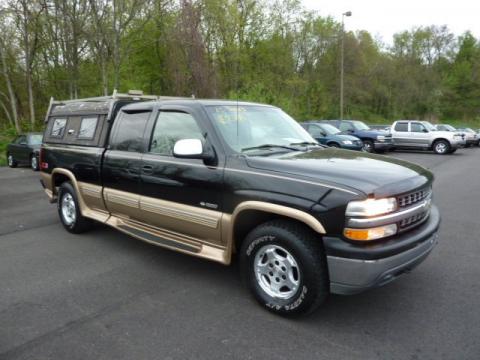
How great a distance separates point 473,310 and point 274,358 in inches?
75.9

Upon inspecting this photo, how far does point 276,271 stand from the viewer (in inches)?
132

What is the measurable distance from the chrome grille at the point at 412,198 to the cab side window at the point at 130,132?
2.86 m

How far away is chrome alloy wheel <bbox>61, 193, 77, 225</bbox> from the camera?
5.80m

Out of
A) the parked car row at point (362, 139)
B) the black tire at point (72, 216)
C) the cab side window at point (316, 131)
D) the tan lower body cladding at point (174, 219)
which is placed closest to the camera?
the tan lower body cladding at point (174, 219)

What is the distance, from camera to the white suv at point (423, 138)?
1992 cm

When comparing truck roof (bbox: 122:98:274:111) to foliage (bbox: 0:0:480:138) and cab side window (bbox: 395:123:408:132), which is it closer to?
foliage (bbox: 0:0:480:138)

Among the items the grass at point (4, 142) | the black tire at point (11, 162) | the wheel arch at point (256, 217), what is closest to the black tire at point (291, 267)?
the wheel arch at point (256, 217)

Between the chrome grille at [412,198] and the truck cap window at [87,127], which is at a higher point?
the truck cap window at [87,127]

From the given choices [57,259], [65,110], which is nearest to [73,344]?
[57,259]

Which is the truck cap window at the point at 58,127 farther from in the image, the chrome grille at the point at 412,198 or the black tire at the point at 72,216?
the chrome grille at the point at 412,198

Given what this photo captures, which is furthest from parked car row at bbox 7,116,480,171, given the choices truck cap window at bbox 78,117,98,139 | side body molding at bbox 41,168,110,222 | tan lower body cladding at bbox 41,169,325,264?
tan lower body cladding at bbox 41,169,325,264

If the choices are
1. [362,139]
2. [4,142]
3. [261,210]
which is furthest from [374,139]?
[4,142]

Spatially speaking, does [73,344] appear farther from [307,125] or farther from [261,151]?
[307,125]

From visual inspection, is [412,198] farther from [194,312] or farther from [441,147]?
[441,147]
